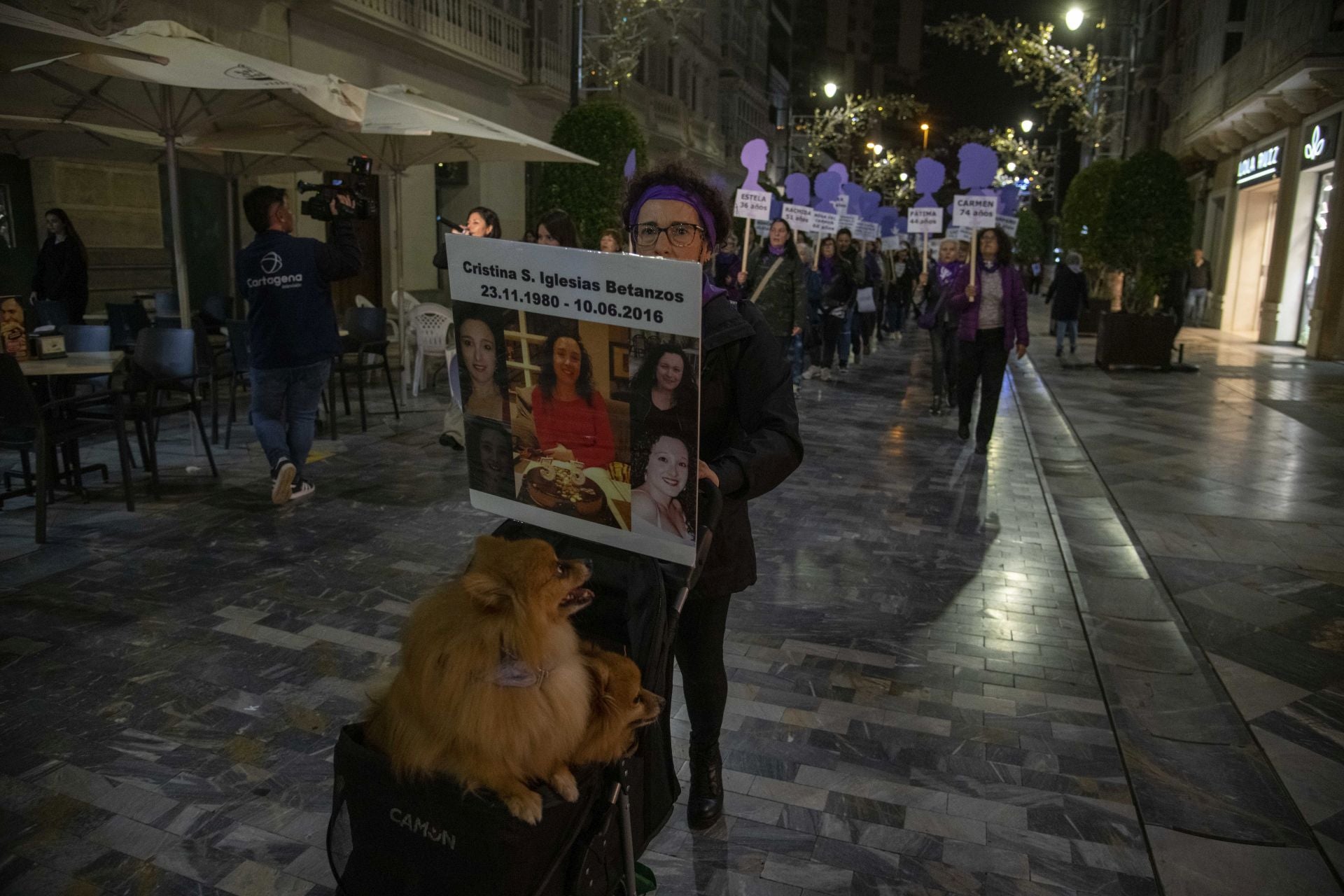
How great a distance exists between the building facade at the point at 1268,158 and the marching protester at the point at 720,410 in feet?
60.1

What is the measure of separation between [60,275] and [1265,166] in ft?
78.1

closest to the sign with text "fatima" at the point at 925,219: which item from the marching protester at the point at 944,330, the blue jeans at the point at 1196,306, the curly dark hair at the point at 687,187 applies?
the marching protester at the point at 944,330

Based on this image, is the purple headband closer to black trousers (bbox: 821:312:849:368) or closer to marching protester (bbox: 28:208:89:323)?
marching protester (bbox: 28:208:89:323)

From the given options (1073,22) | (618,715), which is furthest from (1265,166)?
(618,715)

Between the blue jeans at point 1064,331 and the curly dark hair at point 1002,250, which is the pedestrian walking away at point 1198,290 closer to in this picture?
the blue jeans at point 1064,331

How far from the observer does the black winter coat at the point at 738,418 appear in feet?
7.38

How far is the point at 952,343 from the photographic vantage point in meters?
10.1

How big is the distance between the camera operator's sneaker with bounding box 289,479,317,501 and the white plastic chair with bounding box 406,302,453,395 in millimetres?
4048

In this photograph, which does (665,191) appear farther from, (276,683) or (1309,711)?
(1309,711)

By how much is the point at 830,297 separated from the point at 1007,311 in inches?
208

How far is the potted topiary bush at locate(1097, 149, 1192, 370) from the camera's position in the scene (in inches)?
580

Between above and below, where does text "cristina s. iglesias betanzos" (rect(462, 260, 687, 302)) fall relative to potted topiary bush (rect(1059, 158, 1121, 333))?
below

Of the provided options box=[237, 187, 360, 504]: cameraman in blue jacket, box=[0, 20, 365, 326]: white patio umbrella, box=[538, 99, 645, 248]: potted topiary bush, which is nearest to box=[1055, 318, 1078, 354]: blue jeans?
box=[538, 99, 645, 248]: potted topiary bush

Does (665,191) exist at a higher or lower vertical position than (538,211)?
lower
